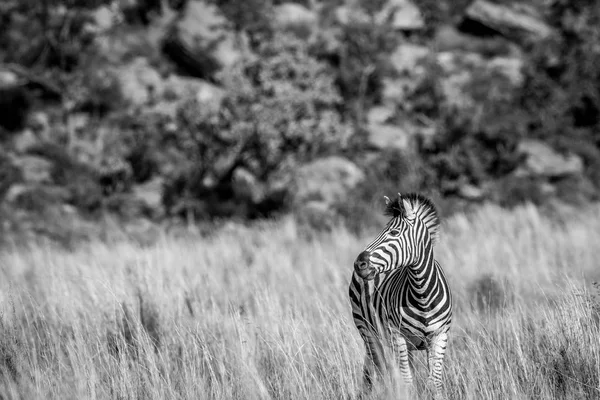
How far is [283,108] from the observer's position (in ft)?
78.6

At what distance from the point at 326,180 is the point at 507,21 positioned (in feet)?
52.3

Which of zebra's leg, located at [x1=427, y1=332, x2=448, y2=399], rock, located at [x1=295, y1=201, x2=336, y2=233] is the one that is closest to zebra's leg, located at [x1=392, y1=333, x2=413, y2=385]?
zebra's leg, located at [x1=427, y1=332, x2=448, y2=399]

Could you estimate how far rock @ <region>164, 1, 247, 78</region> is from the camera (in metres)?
29.8

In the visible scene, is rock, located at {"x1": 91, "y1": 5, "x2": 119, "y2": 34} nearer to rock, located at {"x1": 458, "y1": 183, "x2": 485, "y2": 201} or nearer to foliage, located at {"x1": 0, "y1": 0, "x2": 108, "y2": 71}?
foliage, located at {"x1": 0, "y1": 0, "x2": 108, "y2": 71}

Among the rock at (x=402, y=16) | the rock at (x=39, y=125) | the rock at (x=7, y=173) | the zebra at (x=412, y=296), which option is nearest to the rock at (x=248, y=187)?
the rock at (x=7, y=173)

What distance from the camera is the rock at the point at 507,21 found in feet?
113

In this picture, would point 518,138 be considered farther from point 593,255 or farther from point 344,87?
point 593,255

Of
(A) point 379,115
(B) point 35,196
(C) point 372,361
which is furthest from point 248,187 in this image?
(C) point 372,361

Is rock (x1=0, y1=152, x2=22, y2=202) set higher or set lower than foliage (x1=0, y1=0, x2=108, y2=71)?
lower

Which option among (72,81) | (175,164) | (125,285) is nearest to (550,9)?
(175,164)

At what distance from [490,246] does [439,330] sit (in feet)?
23.5

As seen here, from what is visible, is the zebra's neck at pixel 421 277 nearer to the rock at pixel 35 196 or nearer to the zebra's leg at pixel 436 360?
the zebra's leg at pixel 436 360

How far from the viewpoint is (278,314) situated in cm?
658

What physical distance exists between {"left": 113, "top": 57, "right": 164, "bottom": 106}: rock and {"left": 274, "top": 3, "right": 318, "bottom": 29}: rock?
6589mm
